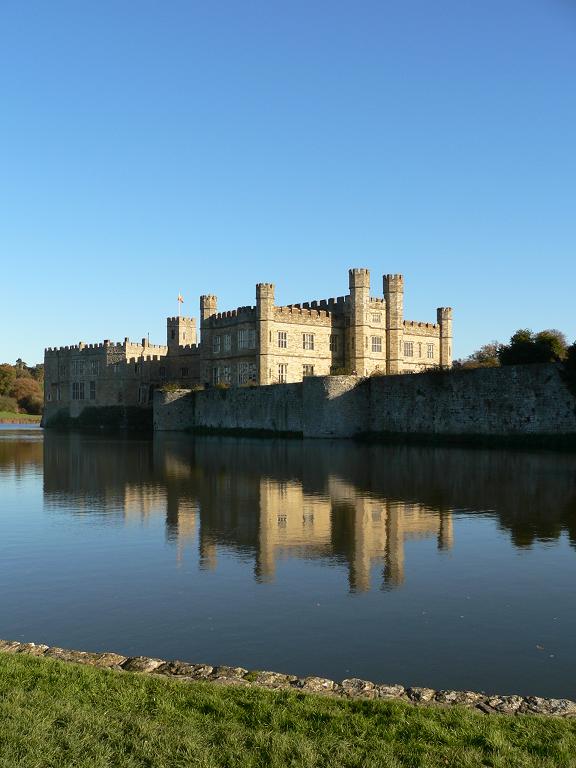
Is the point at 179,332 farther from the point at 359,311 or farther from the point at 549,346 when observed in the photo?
the point at 549,346

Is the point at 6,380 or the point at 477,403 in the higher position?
the point at 6,380

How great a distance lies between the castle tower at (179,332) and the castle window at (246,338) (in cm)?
1539

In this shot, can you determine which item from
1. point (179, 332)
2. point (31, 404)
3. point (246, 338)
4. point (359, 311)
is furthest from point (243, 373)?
point (31, 404)

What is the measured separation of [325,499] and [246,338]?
38.4m

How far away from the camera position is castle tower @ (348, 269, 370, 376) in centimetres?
5447

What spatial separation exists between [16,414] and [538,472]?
9397 centimetres

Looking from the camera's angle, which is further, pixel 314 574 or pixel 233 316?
pixel 233 316

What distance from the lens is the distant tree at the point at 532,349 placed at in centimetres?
4116

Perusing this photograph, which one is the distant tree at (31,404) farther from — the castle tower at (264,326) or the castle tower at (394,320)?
the castle tower at (394,320)

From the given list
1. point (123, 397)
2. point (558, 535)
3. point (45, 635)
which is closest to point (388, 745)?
Answer: point (45, 635)

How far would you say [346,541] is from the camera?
12.7 metres

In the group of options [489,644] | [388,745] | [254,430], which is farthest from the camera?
[254,430]

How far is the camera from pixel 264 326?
53.0m

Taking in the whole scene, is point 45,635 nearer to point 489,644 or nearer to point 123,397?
point 489,644
